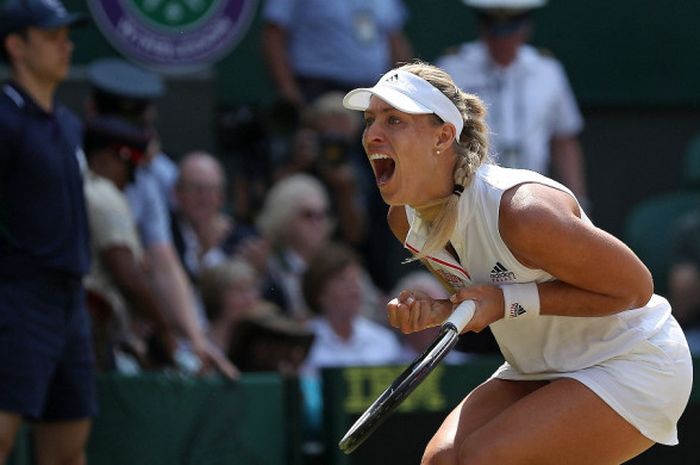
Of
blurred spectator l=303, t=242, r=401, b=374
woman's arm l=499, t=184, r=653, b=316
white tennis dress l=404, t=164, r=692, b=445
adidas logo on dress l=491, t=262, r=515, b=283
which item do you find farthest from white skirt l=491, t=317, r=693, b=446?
blurred spectator l=303, t=242, r=401, b=374

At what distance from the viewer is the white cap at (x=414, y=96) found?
4.30 m

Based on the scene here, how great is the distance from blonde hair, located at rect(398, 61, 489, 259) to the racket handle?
270 millimetres

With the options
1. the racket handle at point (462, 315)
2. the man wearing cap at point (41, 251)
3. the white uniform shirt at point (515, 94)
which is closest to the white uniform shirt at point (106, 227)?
the man wearing cap at point (41, 251)

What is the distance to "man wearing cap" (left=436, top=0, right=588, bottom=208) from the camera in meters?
7.83

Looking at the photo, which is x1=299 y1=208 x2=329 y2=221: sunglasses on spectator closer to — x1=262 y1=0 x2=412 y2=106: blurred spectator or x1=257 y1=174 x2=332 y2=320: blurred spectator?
x1=257 y1=174 x2=332 y2=320: blurred spectator

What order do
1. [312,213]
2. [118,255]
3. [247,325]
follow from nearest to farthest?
[118,255], [247,325], [312,213]

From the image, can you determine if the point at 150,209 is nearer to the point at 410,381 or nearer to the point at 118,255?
the point at 118,255

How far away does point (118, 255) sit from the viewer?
6406 millimetres

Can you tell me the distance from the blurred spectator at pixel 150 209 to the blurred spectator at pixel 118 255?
0.29ft

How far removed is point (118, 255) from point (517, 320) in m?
2.38

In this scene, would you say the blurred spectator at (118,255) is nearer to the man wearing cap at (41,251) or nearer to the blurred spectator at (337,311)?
the man wearing cap at (41,251)

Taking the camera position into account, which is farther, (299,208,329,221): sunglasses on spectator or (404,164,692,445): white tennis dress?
(299,208,329,221): sunglasses on spectator

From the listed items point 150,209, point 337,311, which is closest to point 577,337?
point 337,311

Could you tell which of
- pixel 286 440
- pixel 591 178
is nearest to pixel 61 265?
pixel 286 440
